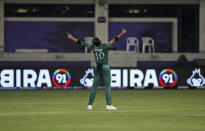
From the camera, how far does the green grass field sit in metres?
15.4

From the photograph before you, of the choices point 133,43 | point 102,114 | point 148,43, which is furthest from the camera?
point 148,43

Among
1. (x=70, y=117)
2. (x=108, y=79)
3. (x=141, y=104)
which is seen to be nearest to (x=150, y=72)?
(x=141, y=104)

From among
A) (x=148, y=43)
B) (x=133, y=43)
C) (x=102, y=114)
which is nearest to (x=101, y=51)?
(x=102, y=114)

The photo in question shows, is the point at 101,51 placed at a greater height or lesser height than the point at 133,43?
lesser

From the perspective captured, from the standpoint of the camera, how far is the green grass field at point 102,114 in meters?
15.4

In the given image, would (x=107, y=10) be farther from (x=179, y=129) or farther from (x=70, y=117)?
(x=179, y=129)

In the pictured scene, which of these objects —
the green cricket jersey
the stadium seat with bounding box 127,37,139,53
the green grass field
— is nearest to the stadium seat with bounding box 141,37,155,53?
the stadium seat with bounding box 127,37,139,53

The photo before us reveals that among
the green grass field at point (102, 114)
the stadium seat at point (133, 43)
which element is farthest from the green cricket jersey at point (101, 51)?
the stadium seat at point (133, 43)

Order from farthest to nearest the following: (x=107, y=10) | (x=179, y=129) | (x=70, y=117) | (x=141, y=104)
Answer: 1. (x=107, y=10)
2. (x=141, y=104)
3. (x=70, y=117)
4. (x=179, y=129)

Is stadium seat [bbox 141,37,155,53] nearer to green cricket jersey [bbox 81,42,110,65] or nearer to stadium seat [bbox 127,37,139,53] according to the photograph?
stadium seat [bbox 127,37,139,53]

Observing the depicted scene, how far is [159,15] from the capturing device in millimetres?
46219

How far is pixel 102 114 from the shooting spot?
1858 centimetres

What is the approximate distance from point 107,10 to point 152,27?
3.40 metres

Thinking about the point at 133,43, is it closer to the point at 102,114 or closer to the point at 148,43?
the point at 148,43
